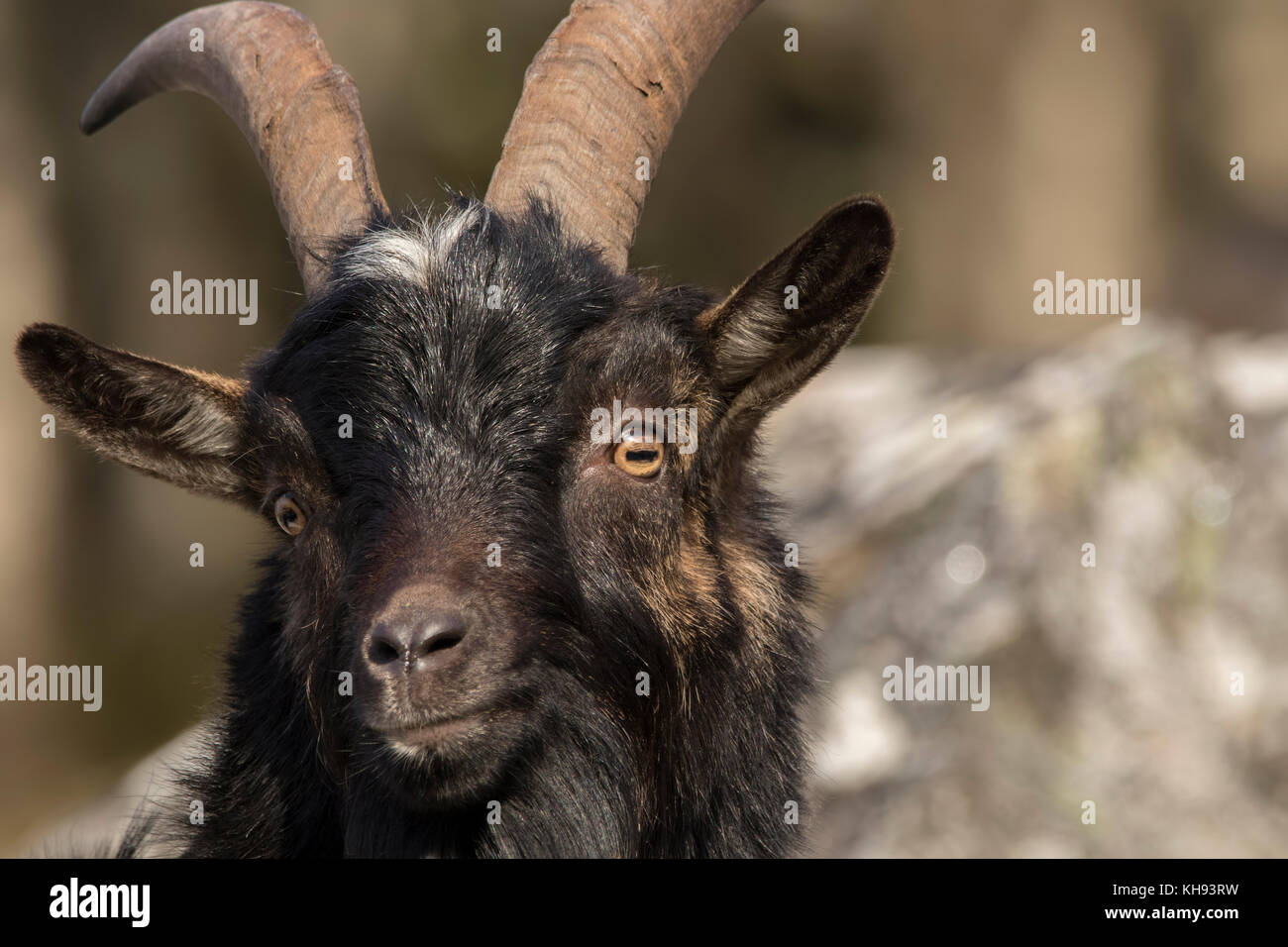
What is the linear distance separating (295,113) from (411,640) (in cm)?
246

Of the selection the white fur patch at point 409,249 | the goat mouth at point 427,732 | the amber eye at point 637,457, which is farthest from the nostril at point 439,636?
the white fur patch at point 409,249

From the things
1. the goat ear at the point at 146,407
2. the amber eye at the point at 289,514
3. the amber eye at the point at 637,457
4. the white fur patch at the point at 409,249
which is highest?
the white fur patch at the point at 409,249

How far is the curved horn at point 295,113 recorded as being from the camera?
4805 millimetres

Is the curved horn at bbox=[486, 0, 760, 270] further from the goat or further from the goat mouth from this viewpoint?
the goat mouth

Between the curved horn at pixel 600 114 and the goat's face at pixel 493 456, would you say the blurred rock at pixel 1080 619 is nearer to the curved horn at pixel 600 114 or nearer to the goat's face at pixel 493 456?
the curved horn at pixel 600 114

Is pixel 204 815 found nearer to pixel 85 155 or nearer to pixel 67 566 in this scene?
pixel 67 566

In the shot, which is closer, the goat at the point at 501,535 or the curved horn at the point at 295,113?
the goat at the point at 501,535

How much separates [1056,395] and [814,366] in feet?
15.1

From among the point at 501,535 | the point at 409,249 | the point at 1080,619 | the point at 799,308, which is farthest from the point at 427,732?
the point at 1080,619

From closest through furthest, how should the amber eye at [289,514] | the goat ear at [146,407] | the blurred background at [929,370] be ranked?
the amber eye at [289,514] < the goat ear at [146,407] < the blurred background at [929,370]

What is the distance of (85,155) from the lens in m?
14.2

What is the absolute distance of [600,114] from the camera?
4754 millimetres

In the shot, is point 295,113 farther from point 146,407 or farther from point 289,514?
point 289,514
